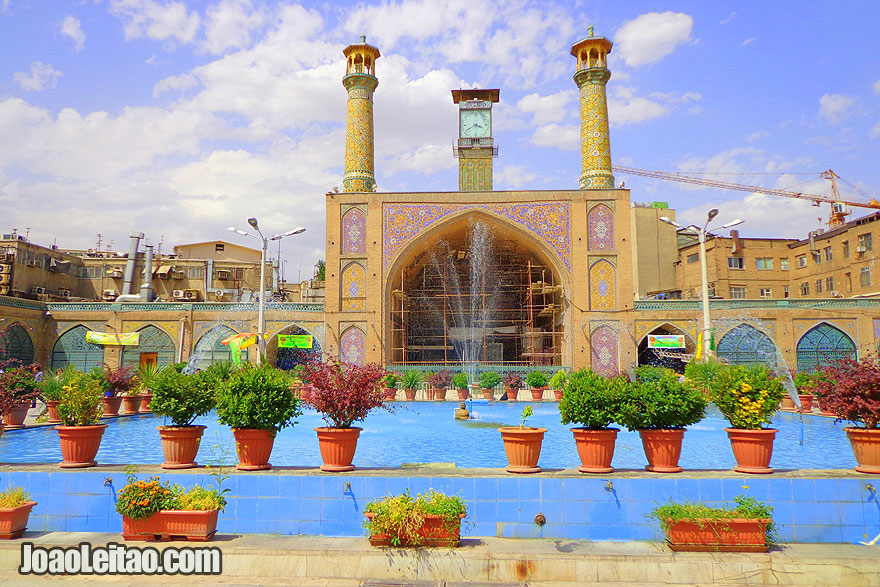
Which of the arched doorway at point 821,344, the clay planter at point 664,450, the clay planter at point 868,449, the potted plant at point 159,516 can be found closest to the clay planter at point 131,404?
the potted plant at point 159,516

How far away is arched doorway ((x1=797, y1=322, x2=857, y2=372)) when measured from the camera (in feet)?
78.8

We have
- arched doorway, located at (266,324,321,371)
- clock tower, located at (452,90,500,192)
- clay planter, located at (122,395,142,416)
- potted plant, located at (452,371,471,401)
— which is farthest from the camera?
clock tower, located at (452,90,500,192)

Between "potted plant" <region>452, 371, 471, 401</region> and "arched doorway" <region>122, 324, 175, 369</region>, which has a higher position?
"arched doorway" <region>122, 324, 175, 369</region>

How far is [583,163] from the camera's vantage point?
2644cm

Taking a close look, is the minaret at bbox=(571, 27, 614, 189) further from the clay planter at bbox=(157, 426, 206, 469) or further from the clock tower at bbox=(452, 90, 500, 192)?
the clay planter at bbox=(157, 426, 206, 469)

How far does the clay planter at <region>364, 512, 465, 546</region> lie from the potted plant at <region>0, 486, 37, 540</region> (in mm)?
2628

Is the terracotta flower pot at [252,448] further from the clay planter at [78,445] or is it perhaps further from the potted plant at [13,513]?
the potted plant at [13,513]

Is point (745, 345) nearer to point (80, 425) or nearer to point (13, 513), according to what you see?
point (80, 425)

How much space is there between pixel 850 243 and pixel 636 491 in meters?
30.7

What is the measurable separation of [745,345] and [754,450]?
2172 cm

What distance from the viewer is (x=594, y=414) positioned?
17.9 feet

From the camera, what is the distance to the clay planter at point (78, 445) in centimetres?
559

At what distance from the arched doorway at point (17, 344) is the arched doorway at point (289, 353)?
30.5 ft

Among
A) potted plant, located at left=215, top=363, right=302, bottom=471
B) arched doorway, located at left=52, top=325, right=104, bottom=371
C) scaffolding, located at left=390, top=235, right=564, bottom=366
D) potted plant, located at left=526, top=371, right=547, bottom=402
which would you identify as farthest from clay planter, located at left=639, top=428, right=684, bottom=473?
arched doorway, located at left=52, top=325, right=104, bottom=371
